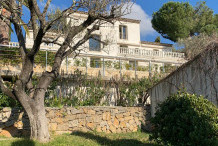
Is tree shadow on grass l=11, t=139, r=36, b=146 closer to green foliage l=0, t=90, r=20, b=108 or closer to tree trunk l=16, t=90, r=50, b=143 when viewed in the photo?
tree trunk l=16, t=90, r=50, b=143

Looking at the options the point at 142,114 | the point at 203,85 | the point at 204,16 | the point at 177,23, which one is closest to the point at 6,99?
the point at 142,114

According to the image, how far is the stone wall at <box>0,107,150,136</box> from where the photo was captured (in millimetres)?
8297

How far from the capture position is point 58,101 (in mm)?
9383

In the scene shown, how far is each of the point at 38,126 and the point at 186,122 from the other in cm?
447

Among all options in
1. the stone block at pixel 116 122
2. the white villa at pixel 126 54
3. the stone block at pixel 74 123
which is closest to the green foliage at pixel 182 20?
the white villa at pixel 126 54

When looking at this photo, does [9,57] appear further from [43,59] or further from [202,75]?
[202,75]

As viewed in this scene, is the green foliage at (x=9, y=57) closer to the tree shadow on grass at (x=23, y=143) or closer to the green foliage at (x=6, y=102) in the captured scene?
the green foliage at (x=6, y=102)

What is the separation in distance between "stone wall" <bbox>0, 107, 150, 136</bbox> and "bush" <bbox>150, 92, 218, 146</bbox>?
430 cm

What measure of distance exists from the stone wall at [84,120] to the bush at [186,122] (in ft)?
14.1

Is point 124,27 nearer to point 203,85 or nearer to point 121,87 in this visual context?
point 121,87

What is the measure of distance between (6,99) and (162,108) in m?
6.42

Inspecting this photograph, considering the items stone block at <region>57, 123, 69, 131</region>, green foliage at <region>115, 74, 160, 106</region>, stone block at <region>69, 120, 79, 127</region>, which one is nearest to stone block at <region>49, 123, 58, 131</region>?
stone block at <region>57, 123, 69, 131</region>

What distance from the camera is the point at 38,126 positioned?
6.72 m

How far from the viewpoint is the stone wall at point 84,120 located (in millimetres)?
8297
